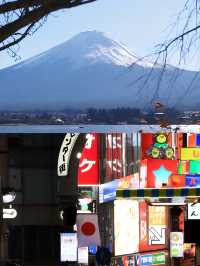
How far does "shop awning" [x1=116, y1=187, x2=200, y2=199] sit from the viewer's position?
68.7 feet

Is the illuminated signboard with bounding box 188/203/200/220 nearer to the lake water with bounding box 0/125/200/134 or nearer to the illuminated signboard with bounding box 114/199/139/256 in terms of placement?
the illuminated signboard with bounding box 114/199/139/256

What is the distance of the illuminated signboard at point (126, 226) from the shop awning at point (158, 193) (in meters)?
1.48

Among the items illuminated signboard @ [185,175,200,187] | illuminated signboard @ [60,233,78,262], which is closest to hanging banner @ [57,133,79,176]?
illuminated signboard @ [60,233,78,262]

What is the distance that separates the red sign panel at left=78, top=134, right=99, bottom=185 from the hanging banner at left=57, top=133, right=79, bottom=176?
43 centimetres

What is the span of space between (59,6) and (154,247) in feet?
57.4

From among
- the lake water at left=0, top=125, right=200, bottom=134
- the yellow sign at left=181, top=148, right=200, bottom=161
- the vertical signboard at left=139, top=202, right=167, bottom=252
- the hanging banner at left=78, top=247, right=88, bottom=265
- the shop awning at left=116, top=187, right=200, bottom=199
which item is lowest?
the hanging banner at left=78, top=247, right=88, bottom=265

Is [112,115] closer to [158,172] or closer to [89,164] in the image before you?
[89,164]

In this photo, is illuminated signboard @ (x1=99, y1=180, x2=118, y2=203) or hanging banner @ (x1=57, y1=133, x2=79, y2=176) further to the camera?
hanging banner @ (x1=57, y1=133, x2=79, y2=176)

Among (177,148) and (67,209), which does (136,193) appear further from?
(67,209)

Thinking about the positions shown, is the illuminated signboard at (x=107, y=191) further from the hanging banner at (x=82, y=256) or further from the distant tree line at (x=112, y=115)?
the distant tree line at (x=112, y=115)

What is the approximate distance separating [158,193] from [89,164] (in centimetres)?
349

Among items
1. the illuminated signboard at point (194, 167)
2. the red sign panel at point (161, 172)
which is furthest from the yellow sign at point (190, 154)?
the red sign panel at point (161, 172)

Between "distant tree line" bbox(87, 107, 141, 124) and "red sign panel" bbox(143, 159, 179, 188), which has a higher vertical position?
"distant tree line" bbox(87, 107, 141, 124)

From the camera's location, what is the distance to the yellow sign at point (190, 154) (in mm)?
24237
